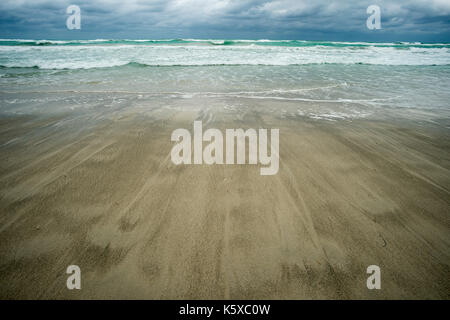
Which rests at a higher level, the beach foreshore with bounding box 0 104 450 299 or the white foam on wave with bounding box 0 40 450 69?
the white foam on wave with bounding box 0 40 450 69

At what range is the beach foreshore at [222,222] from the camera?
1.53 meters

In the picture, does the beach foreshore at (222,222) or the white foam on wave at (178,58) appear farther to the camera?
the white foam on wave at (178,58)

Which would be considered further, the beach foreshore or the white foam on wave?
the white foam on wave

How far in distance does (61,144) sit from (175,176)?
2057mm

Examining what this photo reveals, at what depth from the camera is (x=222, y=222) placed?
202cm

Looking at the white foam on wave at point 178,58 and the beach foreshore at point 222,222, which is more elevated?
the white foam on wave at point 178,58

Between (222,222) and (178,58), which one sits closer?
(222,222)

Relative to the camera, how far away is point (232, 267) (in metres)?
1.63

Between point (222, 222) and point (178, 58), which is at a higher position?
point (178, 58)

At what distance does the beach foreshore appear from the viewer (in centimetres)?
153

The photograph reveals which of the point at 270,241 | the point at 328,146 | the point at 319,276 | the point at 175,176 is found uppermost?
the point at 328,146

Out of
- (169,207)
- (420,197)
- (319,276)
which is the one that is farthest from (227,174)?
(420,197)
